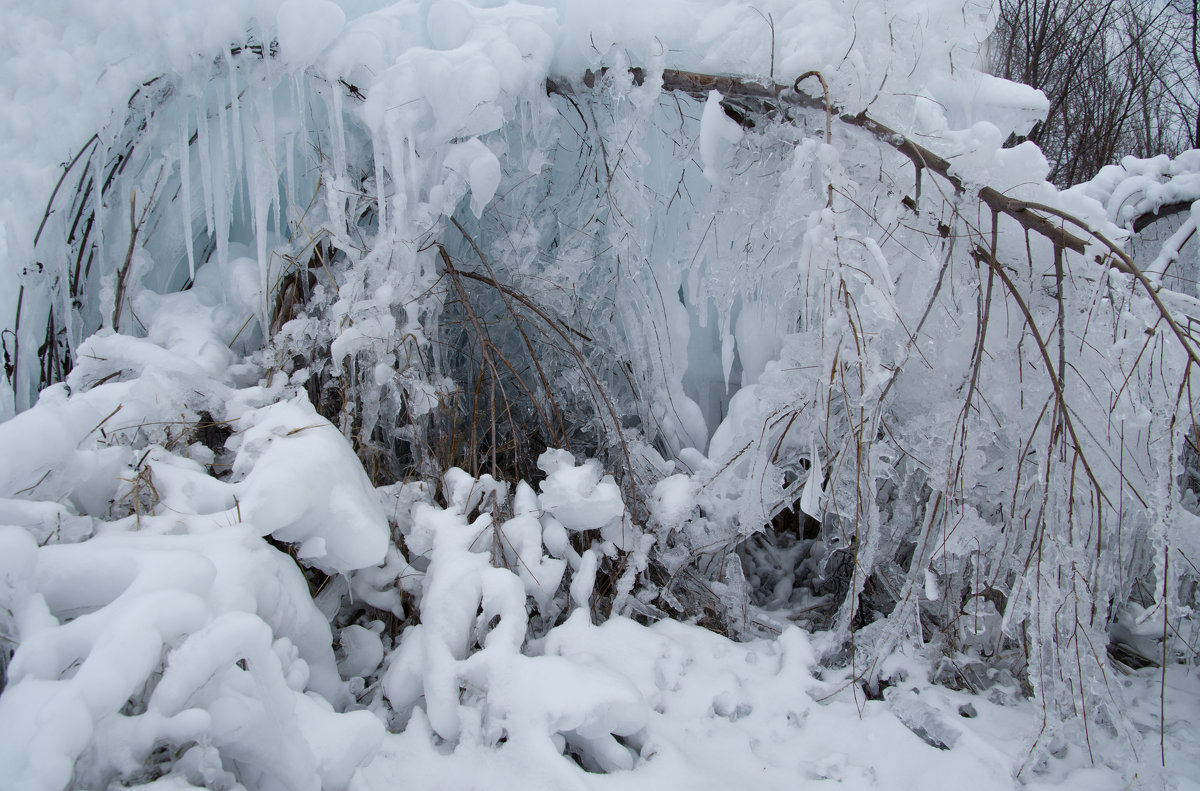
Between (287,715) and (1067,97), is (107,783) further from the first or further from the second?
(1067,97)

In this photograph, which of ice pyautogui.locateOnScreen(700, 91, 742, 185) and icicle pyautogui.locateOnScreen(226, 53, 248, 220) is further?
ice pyautogui.locateOnScreen(700, 91, 742, 185)

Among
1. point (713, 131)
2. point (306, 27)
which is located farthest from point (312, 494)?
point (713, 131)

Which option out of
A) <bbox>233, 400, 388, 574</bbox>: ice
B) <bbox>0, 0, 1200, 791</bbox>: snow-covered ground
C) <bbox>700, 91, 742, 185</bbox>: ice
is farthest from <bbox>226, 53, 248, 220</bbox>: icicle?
<bbox>700, 91, 742, 185</bbox>: ice

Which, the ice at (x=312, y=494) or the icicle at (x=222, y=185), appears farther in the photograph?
the icicle at (x=222, y=185)

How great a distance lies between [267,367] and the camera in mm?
2000

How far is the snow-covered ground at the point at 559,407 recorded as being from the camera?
1.44m

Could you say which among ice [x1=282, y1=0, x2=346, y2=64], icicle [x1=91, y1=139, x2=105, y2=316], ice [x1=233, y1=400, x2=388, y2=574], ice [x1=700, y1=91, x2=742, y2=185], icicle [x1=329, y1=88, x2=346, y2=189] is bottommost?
ice [x1=233, y1=400, x2=388, y2=574]

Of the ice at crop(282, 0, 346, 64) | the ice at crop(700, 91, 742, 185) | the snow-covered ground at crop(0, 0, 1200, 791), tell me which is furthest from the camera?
the ice at crop(700, 91, 742, 185)

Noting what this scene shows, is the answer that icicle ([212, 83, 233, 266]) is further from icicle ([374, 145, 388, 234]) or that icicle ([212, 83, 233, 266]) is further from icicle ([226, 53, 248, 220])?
icicle ([374, 145, 388, 234])

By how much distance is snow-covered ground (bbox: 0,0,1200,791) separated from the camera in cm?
144

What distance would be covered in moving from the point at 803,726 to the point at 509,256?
160cm

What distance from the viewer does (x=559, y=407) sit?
7.69ft

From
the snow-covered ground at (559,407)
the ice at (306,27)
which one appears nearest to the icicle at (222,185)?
the snow-covered ground at (559,407)

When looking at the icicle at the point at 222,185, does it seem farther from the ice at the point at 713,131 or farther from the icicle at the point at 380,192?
the ice at the point at 713,131
